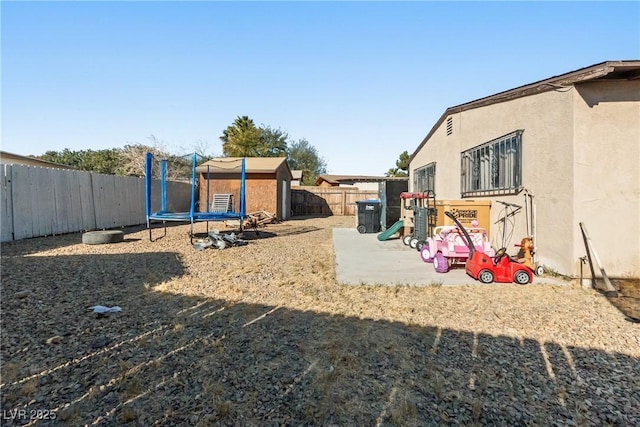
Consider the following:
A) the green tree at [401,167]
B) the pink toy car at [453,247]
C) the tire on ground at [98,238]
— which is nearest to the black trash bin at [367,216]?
the pink toy car at [453,247]

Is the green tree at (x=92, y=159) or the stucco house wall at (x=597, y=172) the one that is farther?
the green tree at (x=92, y=159)

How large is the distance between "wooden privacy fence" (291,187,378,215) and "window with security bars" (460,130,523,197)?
47.1 ft

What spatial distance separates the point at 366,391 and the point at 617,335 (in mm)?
2801

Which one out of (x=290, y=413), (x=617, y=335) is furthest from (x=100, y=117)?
(x=617, y=335)

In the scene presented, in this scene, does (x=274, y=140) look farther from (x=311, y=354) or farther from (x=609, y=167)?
(x=311, y=354)

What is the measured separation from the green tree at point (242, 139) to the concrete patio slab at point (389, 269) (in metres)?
28.0

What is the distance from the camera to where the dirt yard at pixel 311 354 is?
208cm

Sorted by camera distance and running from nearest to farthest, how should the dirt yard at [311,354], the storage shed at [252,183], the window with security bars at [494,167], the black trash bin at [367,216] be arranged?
1. the dirt yard at [311,354]
2. the window with security bars at [494,167]
3. the black trash bin at [367,216]
4. the storage shed at [252,183]

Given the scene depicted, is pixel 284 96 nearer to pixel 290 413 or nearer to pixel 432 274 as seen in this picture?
pixel 432 274

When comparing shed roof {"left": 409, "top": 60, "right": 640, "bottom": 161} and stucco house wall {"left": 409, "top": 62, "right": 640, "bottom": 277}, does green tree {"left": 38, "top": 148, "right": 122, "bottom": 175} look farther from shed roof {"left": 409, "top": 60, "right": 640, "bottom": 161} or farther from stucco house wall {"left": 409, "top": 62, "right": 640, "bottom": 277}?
stucco house wall {"left": 409, "top": 62, "right": 640, "bottom": 277}

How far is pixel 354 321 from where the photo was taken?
3.64 meters

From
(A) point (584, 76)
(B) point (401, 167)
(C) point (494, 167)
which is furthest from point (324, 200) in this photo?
(B) point (401, 167)

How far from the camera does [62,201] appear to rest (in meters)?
9.89

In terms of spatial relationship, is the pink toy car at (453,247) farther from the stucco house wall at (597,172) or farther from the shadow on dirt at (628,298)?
the shadow on dirt at (628,298)
